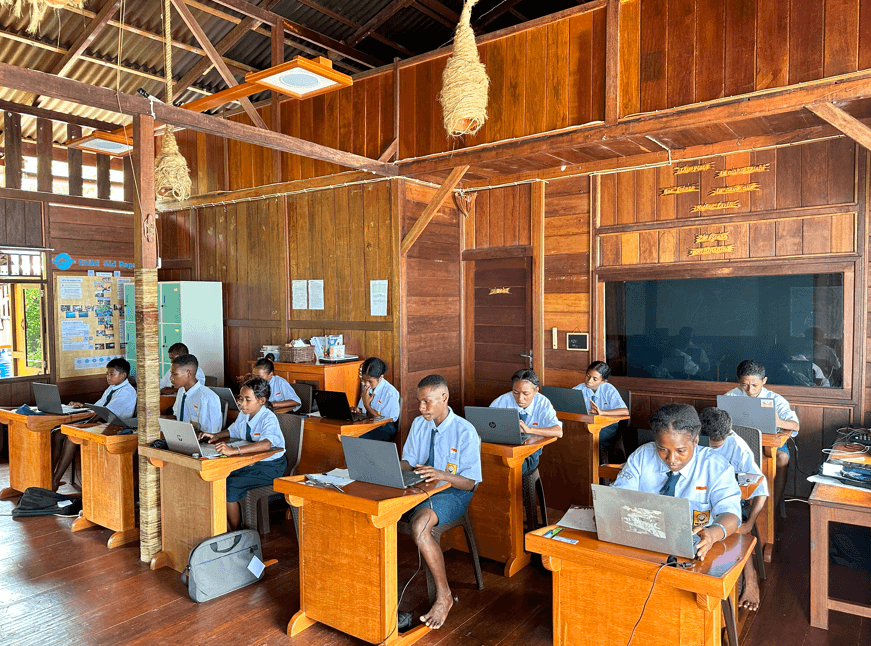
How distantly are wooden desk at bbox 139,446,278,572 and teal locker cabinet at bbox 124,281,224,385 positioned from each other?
3786mm

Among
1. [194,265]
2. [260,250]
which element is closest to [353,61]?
[260,250]

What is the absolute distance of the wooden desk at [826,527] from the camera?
3.36m

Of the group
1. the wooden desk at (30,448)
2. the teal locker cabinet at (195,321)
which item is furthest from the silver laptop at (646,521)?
the teal locker cabinet at (195,321)

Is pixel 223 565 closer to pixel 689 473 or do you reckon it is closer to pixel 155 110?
pixel 689 473

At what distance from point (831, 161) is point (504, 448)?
3822 millimetres

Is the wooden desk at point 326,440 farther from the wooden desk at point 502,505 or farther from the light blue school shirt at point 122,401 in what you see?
the light blue school shirt at point 122,401

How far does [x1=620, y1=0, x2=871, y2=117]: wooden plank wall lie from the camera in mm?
4137

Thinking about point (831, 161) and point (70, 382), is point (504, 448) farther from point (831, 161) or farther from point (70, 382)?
point (70, 382)

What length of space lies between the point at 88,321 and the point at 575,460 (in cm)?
716

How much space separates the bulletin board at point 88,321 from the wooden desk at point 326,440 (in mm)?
4687

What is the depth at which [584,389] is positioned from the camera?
598 centimetres

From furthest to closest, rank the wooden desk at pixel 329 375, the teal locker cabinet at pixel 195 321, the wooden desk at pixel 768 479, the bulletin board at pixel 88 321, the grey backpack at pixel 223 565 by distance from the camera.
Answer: the bulletin board at pixel 88 321 → the teal locker cabinet at pixel 195 321 → the wooden desk at pixel 329 375 → the wooden desk at pixel 768 479 → the grey backpack at pixel 223 565

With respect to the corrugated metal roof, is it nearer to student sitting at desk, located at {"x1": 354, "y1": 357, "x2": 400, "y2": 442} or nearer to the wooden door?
the wooden door

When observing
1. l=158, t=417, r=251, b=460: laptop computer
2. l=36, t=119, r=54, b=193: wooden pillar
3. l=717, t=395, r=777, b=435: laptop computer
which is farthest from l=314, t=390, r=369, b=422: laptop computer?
l=36, t=119, r=54, b=193: wooden pillar
